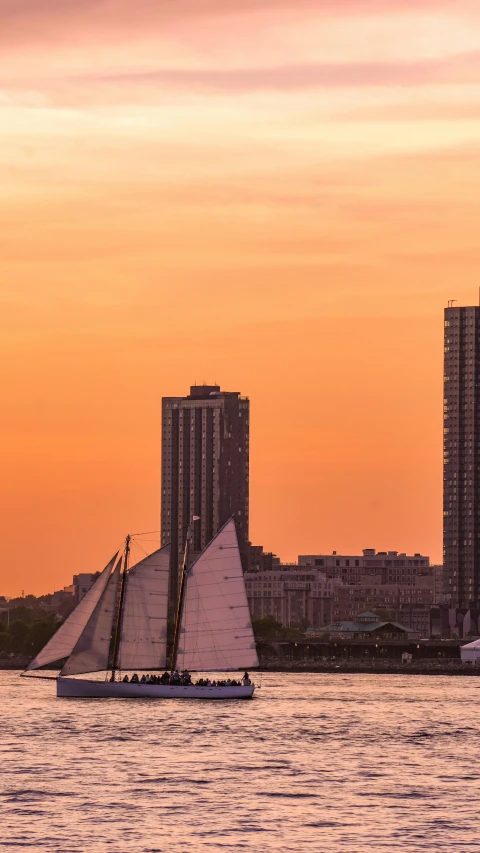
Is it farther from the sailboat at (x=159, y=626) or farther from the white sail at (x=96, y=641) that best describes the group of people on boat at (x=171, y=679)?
the white sail at (x=96, y=641)

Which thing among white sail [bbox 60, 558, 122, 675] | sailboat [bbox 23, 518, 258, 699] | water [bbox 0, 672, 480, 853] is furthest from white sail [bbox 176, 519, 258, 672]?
white sail [bbox 60, 558, 122, 675]

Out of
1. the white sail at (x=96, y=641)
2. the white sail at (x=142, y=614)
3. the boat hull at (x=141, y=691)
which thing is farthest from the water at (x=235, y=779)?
the white sail at (x=142, y=614)

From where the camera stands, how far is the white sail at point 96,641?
162125mm

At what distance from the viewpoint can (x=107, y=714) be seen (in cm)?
14962

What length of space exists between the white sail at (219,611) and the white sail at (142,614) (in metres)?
2.85

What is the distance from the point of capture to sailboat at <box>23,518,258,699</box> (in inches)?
6407

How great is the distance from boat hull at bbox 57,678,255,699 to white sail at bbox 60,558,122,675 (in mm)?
3861

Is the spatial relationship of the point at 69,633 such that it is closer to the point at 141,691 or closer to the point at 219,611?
the point at 141,691

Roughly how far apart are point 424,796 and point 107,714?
2269 inches

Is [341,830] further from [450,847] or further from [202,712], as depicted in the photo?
[202,712]

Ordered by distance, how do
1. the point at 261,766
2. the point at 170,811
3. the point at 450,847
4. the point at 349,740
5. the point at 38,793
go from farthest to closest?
the point at 349,740 < the point at 261,766 < the point at 38,793 < the point at 170,811 < the point at 450,847

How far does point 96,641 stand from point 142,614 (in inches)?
244

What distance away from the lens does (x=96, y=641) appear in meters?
163

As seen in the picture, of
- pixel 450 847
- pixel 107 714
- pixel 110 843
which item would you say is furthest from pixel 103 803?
pixel 107 714
